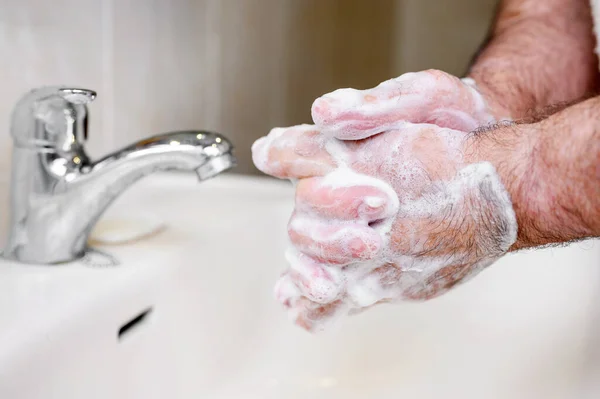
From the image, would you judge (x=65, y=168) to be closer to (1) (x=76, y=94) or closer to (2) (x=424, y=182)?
(1) (x=76, y=94)

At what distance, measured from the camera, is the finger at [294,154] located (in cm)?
45

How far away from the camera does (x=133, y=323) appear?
55 cm

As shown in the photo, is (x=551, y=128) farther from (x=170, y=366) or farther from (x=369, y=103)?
(x=170, y=366)

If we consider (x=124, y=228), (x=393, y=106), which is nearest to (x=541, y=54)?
(x=393, y=106)

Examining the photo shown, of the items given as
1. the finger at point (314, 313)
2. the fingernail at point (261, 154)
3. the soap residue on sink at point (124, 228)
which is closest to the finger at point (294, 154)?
the fingernail at point (261, 154)

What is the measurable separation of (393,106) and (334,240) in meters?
0.10

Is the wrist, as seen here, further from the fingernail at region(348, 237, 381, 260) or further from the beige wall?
the beige wall

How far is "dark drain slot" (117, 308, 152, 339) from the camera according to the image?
20.9 inches

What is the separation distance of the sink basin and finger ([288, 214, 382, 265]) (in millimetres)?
168

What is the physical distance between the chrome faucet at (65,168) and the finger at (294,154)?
9 cm

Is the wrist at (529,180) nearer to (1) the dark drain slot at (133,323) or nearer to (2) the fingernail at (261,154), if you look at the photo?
(2) the fingernail at (261,154)

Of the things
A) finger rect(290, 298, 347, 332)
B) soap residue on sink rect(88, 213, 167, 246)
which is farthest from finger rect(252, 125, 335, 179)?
soap residue on sink rect(88, 213, 167, 246)

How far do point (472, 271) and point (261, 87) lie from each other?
67 centimetres

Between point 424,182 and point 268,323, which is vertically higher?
point 424,182
